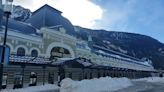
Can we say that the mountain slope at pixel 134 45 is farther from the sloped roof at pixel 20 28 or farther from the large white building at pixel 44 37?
the sloped roof at pixel 20 28

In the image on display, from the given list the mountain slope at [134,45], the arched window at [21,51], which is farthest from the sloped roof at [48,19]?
the mountain slope at [134,45]

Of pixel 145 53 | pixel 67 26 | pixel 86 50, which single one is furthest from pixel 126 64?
pixel 145 53

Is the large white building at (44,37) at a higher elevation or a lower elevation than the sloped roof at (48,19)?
lower

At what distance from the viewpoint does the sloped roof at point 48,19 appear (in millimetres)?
45531

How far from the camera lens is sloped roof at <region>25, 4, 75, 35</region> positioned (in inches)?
1793

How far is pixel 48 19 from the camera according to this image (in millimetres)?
46125

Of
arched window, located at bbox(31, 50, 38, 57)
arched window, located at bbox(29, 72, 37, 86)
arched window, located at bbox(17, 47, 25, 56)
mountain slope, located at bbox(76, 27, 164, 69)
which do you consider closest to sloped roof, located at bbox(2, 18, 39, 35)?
arched window, located at bbox(17, 47, 25, 56)

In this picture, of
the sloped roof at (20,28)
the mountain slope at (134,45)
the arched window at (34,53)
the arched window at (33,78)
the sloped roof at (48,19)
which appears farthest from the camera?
the mountain slope at (134,45)

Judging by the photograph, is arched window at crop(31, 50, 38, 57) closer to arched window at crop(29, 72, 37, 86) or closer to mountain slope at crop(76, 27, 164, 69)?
arched window at crop(29, 72, 37, 86)

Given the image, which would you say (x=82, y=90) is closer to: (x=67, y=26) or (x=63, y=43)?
(x=63, y=43)

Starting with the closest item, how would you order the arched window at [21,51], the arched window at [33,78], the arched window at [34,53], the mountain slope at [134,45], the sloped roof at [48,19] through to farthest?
the arched window at [33,78] < the arched window at [21,51] < the arched window at [34,53] < the sloped roof at [48,19] < the mountain slope at [134,45]

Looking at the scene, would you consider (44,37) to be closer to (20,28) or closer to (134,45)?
(20,28)

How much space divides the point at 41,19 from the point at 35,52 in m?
8.77

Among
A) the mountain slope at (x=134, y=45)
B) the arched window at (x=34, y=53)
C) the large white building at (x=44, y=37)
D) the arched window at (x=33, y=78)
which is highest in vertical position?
the mountain slope at (x=134, y=45)
